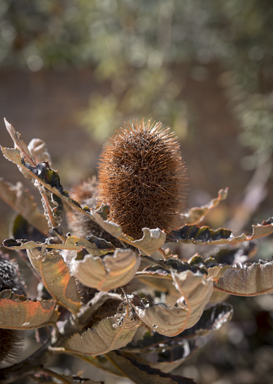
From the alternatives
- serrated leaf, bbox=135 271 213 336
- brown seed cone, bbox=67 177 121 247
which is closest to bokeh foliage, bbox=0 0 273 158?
brown seed cone, bbox=67 177 121 247

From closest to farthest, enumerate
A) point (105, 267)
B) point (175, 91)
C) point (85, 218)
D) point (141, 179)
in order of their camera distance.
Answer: point (105, 267) < point (141, 179) < point (85, 218) < point (175, 91)

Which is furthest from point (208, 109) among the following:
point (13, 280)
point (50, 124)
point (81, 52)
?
point (13, 280)

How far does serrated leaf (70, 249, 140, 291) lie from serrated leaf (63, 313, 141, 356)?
7cm

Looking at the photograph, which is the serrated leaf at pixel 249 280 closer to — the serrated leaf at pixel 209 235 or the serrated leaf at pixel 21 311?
the serrated leaf at pixel 209 235

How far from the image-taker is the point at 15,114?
2.37m

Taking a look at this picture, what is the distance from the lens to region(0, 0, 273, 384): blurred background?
1.61 metres

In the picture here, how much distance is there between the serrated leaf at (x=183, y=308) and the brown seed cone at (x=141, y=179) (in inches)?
4.6

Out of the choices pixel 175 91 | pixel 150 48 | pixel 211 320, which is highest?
pixel 150 48

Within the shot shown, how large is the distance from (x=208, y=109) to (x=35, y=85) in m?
1.18

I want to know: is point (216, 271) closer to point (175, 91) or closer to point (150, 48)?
point (175, 91)

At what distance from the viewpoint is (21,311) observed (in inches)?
13.9

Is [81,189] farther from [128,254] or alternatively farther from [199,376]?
[199,376]

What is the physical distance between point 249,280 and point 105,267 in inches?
5.8

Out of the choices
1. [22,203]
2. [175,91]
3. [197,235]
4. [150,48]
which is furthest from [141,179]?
[150,48]
